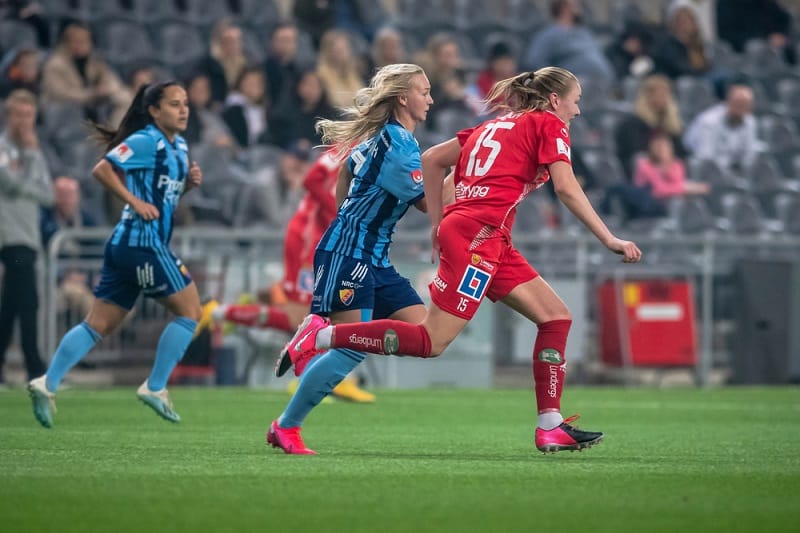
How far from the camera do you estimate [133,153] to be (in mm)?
9688

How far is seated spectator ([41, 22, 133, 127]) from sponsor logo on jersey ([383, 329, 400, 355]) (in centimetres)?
986

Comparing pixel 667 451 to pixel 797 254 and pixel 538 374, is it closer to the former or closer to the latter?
pixel 538 374

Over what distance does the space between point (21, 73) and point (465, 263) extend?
10.1m

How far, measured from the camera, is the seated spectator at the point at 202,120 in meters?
17.0

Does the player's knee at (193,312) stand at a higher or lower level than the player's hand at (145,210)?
lower

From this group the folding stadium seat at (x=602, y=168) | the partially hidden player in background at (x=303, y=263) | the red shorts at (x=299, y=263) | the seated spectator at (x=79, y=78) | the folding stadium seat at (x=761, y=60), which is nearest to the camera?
the partially hidden player in background at (x=303, y=263)

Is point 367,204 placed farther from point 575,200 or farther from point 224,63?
point 224,63

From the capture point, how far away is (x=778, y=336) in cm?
1614

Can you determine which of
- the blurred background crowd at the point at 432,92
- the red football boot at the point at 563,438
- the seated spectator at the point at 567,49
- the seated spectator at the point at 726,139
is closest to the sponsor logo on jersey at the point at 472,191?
the red football boot at the point at 563,438

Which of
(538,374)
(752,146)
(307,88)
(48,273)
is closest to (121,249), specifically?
(538,374)

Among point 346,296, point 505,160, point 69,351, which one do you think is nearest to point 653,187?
point 69,351

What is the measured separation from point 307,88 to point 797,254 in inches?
235

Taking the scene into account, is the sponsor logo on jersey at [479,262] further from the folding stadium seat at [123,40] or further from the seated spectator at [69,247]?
the folding stadium seat at [123,40]

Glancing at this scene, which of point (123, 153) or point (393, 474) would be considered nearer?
point (393, 474)
